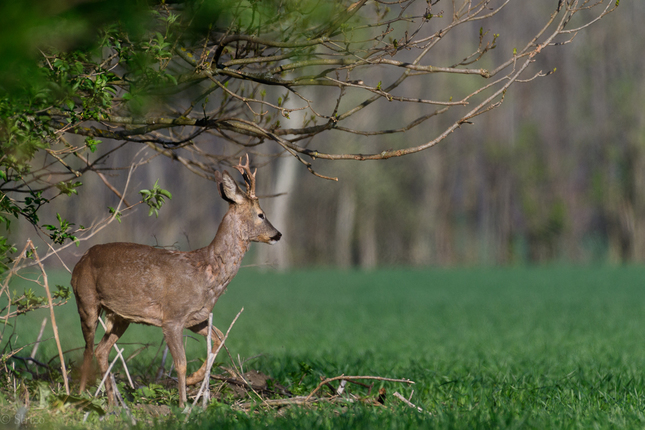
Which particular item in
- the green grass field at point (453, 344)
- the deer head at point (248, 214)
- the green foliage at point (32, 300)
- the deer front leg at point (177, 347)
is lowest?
the green grass field at point (453, 344)

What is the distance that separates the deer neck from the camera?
527 centimetres

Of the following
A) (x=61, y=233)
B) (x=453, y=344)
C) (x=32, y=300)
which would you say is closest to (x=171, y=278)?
(x=61, y=233)

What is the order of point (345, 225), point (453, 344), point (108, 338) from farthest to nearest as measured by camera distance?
point (345, 225)
point (453, 344)
point (108, 338)

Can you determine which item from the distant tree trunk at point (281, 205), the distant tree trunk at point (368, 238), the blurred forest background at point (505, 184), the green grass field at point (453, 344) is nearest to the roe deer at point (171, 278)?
the green grass field at point (453, 344)

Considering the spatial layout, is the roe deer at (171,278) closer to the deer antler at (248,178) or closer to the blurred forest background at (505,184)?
the deer antler at (248,178)

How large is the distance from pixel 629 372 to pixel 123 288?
5643 mm

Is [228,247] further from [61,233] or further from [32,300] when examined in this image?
[32,300]

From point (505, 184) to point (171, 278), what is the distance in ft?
154

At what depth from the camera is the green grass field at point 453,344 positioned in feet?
16.9

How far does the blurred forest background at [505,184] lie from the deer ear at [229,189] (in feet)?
127

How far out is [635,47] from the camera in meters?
47.1

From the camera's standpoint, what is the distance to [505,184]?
164 feet

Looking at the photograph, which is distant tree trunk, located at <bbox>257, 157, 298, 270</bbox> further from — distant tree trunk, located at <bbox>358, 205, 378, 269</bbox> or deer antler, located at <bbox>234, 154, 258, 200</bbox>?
deer antler, located at <bbox>234, 154, 258, 200</bbox>

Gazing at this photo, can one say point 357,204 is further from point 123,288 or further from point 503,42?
point 123,288
